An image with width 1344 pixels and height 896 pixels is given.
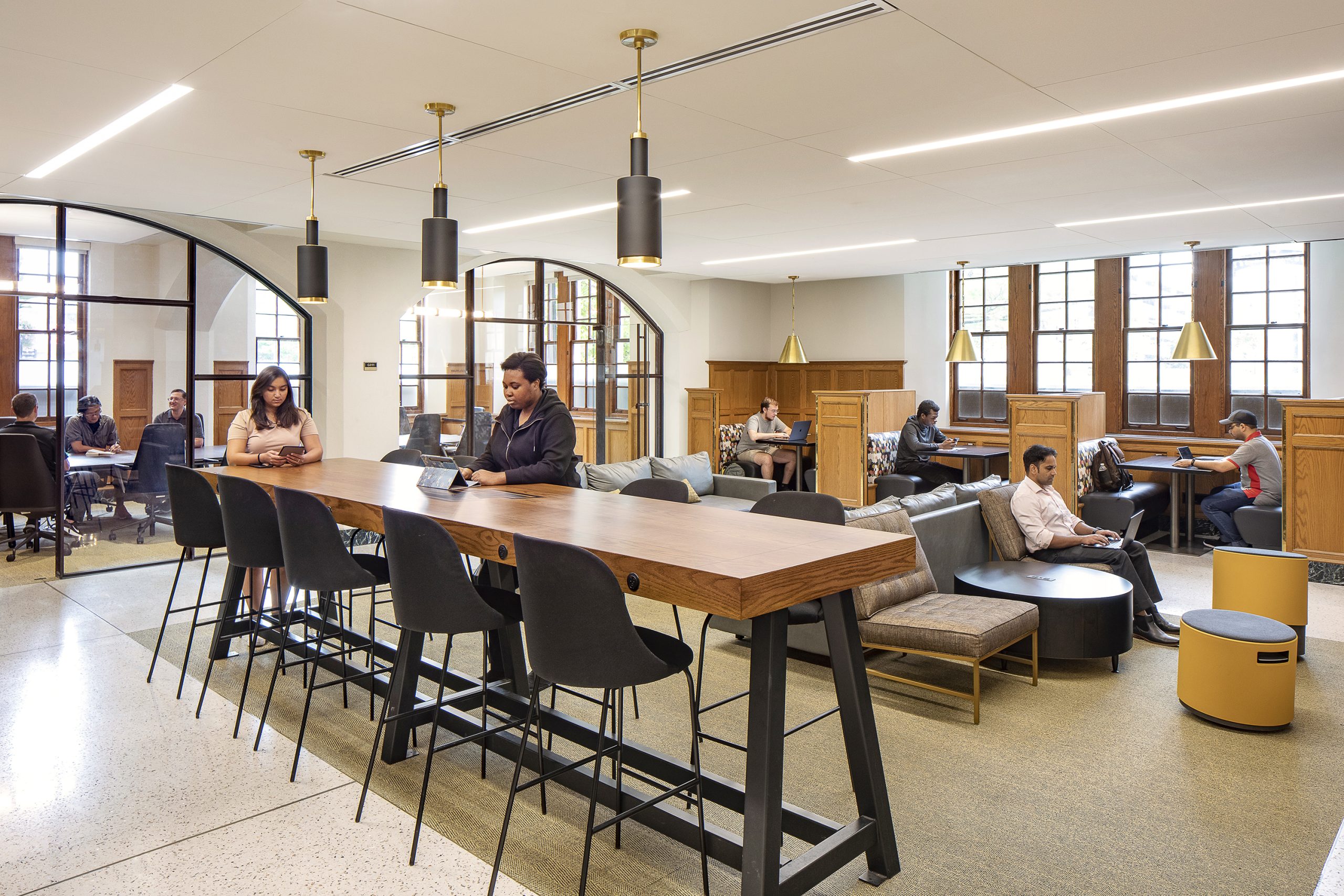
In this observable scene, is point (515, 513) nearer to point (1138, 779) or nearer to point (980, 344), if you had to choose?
point (1138, 779)

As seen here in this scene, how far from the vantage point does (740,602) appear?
2.00 m

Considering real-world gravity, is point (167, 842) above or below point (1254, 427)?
below

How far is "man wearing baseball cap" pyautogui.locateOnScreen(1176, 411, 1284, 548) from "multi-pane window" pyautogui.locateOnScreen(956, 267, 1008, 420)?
3.20 metres

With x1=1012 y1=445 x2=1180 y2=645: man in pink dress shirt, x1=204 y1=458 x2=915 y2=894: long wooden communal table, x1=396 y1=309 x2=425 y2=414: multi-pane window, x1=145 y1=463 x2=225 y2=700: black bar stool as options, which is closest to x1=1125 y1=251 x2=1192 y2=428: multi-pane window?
x1=1012 y1=445 x2=1180 y2=645: man in pink dress shirt

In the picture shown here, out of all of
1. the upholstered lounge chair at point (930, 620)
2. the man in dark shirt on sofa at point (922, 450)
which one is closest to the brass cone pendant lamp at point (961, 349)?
the man in dark shirt on sofa at point (922, 450)

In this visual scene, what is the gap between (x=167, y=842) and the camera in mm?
2846

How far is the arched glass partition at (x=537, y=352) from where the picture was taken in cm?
898

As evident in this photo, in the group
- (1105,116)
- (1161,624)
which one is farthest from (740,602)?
(1161,624)

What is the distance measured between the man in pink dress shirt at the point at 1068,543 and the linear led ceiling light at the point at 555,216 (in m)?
2.70

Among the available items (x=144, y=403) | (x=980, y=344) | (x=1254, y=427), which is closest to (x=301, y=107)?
(x=144, y=403)

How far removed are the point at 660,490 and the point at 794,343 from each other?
7.17 meters

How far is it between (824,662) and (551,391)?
198 cm

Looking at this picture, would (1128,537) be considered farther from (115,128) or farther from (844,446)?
(115,128)

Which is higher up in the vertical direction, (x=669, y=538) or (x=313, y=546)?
(x=669, y=538)
